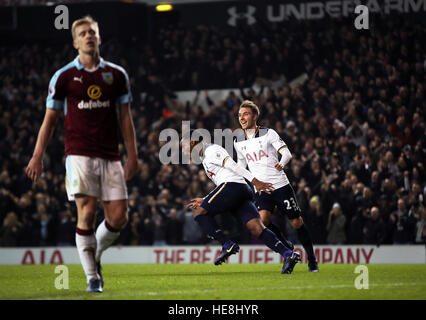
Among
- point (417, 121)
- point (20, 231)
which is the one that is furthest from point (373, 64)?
point (20, 231)

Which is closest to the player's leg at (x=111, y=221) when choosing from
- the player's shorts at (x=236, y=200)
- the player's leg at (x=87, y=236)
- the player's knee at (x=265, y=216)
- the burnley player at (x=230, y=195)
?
the player's leg at (x=87, y=236)

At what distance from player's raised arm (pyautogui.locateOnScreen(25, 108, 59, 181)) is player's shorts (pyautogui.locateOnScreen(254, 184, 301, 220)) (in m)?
4.95

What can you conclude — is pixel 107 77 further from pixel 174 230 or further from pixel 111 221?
pixel 174 230

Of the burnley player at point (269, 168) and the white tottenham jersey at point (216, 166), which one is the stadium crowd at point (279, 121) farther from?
the white tottenham jersey at point (216, 166)

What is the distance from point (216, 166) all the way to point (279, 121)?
1065 centimetres

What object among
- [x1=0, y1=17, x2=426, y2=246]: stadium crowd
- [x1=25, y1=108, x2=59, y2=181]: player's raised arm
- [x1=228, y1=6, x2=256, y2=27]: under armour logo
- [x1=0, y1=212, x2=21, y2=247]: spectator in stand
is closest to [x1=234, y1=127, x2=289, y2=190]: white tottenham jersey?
[x1=25, y1=108, x2=59, y2=181]: player's raised arm

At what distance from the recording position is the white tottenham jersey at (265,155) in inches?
490

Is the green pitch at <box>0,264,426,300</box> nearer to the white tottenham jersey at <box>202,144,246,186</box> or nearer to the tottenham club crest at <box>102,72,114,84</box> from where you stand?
the white tottenham jersey at <box>202,144,246,186</box>

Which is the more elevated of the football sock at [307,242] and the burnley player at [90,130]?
the burnley player at [90,130]

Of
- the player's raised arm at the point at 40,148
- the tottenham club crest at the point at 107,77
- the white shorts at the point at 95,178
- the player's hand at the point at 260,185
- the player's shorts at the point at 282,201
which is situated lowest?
the player's shorts at the point at 282,201

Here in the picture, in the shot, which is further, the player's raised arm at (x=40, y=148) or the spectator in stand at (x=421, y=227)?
the spectator in stand at (x=421, y=227)

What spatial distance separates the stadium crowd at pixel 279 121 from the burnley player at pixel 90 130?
36.8 ft

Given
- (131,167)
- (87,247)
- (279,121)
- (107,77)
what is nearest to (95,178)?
(131,167)

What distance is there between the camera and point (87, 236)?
8234 mm
